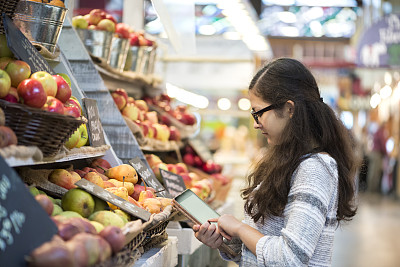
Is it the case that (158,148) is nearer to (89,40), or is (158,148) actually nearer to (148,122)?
(148,122)

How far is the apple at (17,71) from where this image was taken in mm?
1827

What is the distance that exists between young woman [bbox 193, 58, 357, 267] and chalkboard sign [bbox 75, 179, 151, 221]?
251 millimetres

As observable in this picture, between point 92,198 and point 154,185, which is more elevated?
point 92,198

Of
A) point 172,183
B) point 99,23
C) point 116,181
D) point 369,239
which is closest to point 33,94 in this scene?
point 116,181

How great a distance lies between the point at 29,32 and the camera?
228 centimetres

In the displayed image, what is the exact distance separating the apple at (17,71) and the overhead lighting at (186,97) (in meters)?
3.61

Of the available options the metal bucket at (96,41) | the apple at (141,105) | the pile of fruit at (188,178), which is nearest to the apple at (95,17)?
the metal bucket at (96,41)

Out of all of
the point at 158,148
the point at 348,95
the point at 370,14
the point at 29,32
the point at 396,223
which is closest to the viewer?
the point at 29,32

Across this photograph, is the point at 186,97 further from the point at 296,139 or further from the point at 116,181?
the point at 296,139

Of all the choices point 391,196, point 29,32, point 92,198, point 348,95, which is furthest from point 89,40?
point 348,95

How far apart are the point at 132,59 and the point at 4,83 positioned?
215cm

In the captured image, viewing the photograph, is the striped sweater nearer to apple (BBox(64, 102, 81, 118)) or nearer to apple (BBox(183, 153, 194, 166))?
apple (BBox(64, 102, 81, 118))

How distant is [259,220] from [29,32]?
3.93ft

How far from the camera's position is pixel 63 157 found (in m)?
1.83
